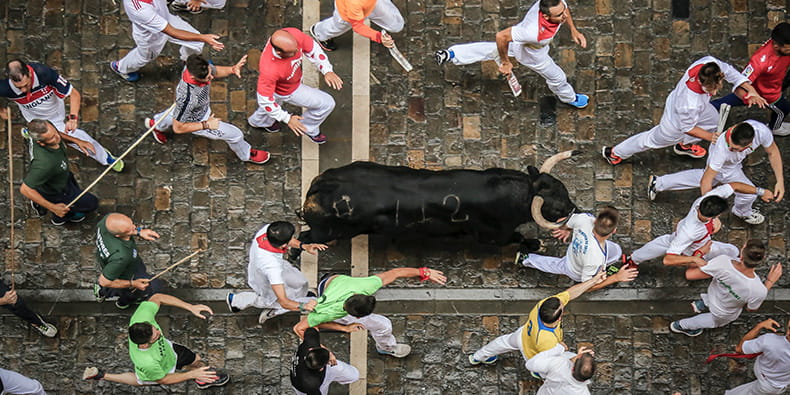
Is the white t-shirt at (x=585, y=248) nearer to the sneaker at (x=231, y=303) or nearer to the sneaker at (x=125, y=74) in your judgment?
the sneaker at (x=231, y=303)

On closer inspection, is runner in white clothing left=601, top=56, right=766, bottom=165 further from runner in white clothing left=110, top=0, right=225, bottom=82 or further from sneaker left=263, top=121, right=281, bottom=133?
runner in white clothing left=110, top=0, right=225, bottom=82

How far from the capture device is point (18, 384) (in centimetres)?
872

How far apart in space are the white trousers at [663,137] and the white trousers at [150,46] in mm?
5708

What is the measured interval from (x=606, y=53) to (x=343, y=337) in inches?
209

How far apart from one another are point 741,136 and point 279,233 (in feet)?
17.3

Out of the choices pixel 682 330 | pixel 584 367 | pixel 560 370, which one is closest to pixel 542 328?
pixel 560 370

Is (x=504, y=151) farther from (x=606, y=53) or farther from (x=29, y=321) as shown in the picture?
(x=29, y=321)

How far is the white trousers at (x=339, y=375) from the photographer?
8231mm

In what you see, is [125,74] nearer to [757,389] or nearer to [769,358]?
[769,358]

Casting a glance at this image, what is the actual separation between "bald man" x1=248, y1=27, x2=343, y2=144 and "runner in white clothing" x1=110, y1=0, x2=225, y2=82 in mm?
942

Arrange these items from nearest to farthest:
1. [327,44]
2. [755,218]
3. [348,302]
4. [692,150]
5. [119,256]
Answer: [348,302], [119,256], [755,218], [692,150], [327,44]

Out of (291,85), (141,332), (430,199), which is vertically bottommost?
(141,332)

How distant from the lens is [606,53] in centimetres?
1040

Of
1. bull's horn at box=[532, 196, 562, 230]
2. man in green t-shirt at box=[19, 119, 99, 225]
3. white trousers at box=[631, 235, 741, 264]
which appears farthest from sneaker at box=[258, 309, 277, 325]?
white trousers at box=[631, 235, 741, 264]
